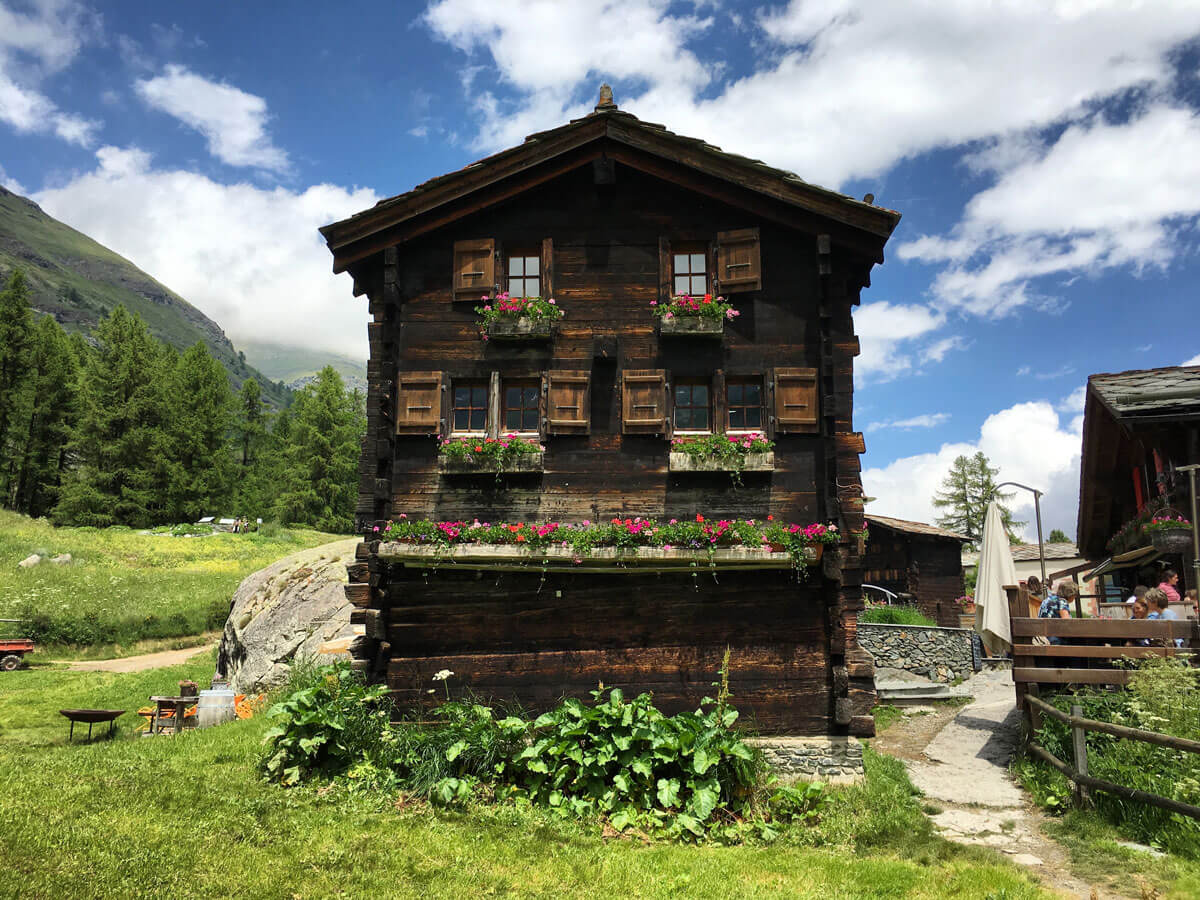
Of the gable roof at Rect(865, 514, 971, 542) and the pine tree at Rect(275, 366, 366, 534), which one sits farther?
the pine tree at Rect(275, 366, 366, 534)

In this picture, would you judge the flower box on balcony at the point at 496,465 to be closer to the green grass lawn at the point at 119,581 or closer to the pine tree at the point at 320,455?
the green grass lawn at the point at 119,581

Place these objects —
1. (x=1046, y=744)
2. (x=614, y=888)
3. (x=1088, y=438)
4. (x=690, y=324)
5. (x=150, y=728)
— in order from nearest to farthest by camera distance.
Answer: (x=614, y=888)
(x=1046, y=744)
(x=690, y=324)
(x=150, y=728)
(x=1088, y=438)

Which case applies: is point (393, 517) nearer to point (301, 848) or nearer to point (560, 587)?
point (560, 587)

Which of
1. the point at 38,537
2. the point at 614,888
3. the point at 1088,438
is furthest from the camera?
the point at 38,537

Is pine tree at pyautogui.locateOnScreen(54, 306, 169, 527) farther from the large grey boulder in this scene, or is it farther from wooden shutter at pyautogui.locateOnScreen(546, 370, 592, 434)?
wooden shutter at pyautogui.locateOnScreen(546, 370, 592, 434)

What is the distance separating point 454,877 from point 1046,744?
867 centimetres

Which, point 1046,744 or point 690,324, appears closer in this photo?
point 1046,744

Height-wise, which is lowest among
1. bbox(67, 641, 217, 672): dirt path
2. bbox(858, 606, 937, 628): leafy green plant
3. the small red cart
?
bbox(67, 641, 217, 672): dirt path

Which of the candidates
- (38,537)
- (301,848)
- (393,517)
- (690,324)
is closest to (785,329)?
(690,324)

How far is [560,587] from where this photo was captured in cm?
1145

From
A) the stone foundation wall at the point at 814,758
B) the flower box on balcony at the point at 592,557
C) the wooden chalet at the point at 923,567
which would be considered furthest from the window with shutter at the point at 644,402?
the wooden chalet at the point at 923,567

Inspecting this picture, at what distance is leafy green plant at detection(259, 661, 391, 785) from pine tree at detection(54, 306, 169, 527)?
154ft

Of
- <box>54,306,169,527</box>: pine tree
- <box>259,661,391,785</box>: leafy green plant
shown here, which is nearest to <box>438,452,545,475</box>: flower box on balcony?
<box>259,661,391,785</box>: leafy green plant

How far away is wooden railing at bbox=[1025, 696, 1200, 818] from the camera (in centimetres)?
770
